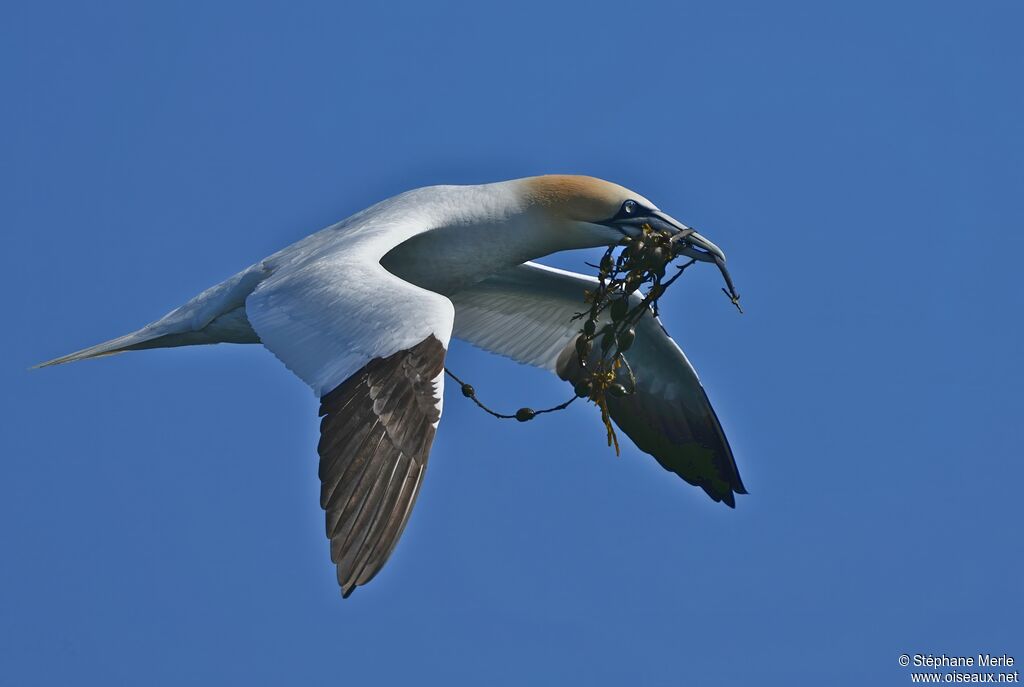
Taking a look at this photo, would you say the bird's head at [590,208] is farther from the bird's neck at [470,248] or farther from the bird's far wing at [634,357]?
the bird's far wing at [634,357]

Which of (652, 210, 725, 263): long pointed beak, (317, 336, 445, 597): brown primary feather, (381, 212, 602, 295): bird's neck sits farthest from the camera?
(381, 212, 602, 295): bird's neck

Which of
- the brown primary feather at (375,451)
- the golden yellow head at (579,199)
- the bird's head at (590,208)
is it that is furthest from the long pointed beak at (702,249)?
the brown primary feather at (375,451)

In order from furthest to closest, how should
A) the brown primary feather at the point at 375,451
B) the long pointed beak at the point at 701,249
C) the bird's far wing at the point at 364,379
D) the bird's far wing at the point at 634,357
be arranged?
the bird's far wing at the point at 634,357
the long pointed beak at the point at 701,249
the bird's far wing at the point at 364,379
the brown primary feather at the point at 375,451

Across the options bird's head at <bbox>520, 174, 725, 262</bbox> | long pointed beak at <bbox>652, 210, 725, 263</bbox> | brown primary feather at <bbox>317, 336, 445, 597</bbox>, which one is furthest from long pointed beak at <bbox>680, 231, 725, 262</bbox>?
brown primary feather at <bbox>317, 336, 445, 597</bbox>

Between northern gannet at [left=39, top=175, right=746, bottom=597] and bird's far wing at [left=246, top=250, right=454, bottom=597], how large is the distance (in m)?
0.01

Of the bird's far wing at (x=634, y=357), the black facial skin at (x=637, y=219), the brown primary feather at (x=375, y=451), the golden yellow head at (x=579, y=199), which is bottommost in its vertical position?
the brown primary feather at (x=375, y=451)

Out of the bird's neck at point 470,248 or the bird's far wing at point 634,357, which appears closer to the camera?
the bird's neck at point 470,248

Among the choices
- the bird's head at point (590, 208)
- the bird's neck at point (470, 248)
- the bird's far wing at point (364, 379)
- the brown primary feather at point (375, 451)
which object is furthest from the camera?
the bird's head at point (590, 208)

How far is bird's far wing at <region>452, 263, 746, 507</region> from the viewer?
15234mm

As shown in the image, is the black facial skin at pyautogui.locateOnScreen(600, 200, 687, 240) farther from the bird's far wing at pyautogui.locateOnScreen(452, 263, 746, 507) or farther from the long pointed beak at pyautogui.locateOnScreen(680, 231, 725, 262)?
the bird's far wing at pyautogui.locateOnScreen(452, 263, 746, 507)

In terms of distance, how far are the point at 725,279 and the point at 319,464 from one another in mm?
3878

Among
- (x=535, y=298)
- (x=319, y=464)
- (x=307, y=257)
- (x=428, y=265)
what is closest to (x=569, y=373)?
(x=535, y=298)

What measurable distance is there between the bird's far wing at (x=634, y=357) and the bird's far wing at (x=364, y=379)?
2874 millimetres

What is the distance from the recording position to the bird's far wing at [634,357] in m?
15.2
